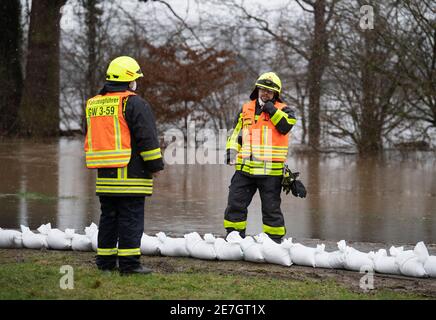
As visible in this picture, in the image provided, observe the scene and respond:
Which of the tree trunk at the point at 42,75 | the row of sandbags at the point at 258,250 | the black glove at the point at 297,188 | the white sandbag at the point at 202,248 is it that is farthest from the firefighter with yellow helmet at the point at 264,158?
the tree trunk at the point at 42,75

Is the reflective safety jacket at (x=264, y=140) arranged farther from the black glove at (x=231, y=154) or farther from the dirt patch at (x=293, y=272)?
the dirt patch at (x=293, y=272)

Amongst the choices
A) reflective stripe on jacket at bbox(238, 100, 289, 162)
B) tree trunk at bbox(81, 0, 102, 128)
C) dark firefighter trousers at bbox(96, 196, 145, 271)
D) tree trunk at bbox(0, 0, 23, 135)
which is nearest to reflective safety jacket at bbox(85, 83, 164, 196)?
dark firefighter trousers at bbox(96, 196, 145, 271)

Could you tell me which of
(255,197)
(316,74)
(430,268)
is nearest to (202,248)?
(430,268)

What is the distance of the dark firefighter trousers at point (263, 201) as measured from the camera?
7.91 meters

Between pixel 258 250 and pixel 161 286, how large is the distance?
1.42 metres

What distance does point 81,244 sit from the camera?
7578 millimetres

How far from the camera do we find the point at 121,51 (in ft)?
81.5

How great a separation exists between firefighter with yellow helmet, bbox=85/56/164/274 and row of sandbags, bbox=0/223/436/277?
849mm

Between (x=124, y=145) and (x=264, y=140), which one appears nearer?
(x=124, y=145)

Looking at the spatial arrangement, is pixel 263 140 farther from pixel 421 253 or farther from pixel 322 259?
pixel 421 253

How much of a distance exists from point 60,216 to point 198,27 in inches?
549

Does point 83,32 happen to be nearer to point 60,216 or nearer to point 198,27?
point 198,27

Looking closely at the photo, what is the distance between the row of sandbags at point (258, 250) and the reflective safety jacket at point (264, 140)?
30.5 inches

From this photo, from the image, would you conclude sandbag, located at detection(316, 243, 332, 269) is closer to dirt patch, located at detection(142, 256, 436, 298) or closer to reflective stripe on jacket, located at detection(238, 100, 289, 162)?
dirt patch, located at detection(142, 256, 436, 298)
